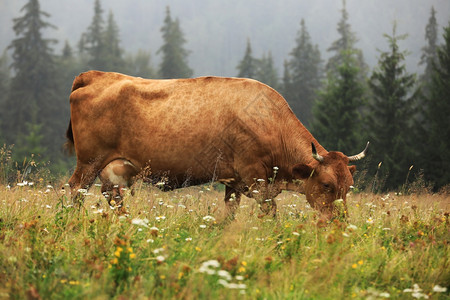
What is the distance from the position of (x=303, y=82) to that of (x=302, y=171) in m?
41.7

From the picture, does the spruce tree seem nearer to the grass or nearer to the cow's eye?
the cow's eye

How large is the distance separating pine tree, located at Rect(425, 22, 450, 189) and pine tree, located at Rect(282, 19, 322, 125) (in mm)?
19047

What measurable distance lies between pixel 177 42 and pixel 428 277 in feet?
161

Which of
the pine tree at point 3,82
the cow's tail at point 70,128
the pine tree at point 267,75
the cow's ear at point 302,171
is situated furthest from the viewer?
the pine tree at point 267,75

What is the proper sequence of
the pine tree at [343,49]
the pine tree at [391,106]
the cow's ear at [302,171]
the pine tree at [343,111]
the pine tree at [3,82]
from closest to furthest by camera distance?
the cow's ear at [302,171]
the pine tree at [391,106]
the pine tree at [343,111]
the pine tree at [3,82]
the pine tree at [343,49]

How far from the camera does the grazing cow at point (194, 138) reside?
6.55m

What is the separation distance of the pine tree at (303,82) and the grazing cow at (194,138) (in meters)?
36.1

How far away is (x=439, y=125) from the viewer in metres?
22.2

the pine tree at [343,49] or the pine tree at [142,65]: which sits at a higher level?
the pine tree at [343,49]

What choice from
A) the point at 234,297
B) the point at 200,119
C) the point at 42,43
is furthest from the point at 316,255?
the point at 42,43

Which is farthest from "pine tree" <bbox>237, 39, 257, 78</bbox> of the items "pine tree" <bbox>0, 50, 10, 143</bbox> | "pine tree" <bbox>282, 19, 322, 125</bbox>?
"pine tree" <bbox>0, 50, 10, 143</bbox>

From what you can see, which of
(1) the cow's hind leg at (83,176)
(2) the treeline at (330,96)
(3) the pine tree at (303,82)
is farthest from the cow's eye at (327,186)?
(3) the pine tree at (303,82)

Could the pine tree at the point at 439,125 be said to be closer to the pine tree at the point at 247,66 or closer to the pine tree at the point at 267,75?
the pine tree at the point at 247,66

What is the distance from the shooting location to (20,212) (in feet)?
16.4
